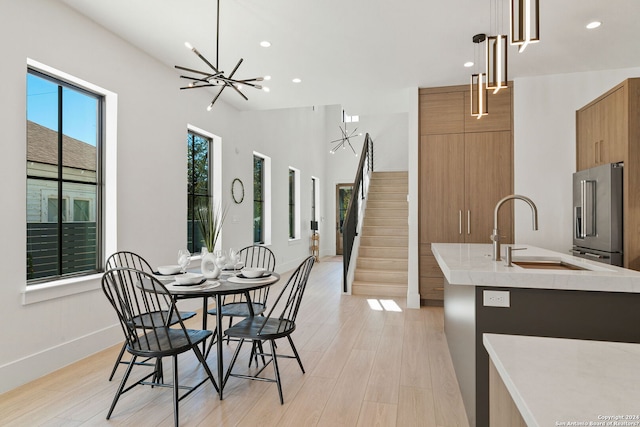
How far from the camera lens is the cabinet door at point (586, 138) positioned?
4.30m

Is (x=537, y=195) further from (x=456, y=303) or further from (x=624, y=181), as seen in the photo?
(x=456, y=303)

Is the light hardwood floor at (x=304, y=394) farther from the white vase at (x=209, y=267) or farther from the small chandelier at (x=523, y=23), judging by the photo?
the small chandelier at (x=523, y=23)

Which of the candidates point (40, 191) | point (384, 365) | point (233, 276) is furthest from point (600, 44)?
point (40, 191)

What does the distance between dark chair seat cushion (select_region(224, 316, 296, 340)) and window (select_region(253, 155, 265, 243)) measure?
14.7ft

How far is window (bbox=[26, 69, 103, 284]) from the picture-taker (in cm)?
312

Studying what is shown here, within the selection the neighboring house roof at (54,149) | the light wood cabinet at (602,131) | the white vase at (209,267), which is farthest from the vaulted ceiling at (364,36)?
the white vase at (209,267)

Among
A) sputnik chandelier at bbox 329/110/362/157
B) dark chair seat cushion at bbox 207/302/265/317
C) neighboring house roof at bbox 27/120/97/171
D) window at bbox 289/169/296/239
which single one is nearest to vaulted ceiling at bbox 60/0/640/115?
neighboring house roof at bbox 27/120/97/171

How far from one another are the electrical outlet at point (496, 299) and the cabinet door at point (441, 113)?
12.1ft

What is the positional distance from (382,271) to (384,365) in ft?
10.4

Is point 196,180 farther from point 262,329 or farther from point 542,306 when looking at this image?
point 542,306

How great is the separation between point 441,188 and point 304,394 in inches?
139

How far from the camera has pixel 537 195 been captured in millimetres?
4898

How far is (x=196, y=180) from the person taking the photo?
5.41 metres

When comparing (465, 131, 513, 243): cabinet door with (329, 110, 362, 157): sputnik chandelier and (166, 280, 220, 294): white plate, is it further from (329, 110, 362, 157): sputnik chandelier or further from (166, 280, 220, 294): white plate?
(329, 110, 362, 157): sputnik chandelier
